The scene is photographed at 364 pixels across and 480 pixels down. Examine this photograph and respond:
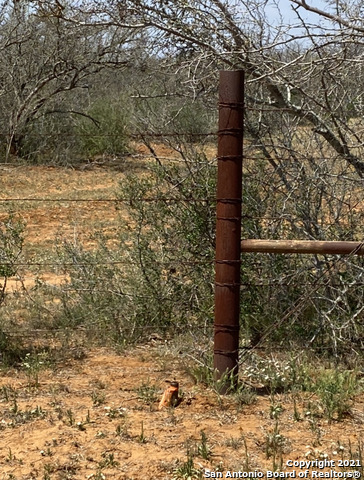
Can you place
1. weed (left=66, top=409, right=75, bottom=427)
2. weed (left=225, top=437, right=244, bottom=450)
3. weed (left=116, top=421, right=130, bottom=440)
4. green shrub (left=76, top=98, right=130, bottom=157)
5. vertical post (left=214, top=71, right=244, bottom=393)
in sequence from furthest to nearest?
green shrub (left=76, top=98, right=130, bottom=157) < vertical post (left=214, top=71, right=244, bottom=393) < weed (left=66, top=409, right=75, bottom=427) < weed (left=116, top=421, right=130, bottom=440) < weed (left=225, top=437, right=244, bottom=450)

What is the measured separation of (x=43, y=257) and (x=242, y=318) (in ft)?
13.8

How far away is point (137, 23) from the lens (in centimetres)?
585

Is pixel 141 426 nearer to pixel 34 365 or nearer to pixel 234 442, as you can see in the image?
pixel 234 442

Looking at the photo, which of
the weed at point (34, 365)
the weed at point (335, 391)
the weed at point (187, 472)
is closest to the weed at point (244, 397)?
the weed at point (335, 391)

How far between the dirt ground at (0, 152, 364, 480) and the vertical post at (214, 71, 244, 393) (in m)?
0.41

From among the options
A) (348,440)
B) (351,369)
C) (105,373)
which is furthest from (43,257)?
(348,440)

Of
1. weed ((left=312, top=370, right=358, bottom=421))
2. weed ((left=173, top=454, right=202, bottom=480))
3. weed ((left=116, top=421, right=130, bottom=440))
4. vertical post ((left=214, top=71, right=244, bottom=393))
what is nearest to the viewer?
weed ((left=173, top=454, right=202, bottom=480))

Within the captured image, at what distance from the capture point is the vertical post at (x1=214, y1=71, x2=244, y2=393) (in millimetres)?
4242

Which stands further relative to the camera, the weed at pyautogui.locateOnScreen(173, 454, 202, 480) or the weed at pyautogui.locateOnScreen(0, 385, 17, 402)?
the weed at pyautogui.locateOnScreen(0, 385, 17, 402)

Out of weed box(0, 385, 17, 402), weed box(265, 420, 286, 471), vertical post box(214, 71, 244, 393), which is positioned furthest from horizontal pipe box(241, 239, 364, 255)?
weed box(0, 385, 17, 402)

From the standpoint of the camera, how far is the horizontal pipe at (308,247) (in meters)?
4.14

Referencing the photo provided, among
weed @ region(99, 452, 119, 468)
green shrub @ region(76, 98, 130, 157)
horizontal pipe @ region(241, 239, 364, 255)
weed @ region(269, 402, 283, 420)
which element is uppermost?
green shrub @ region(76, 98, 130, 157)

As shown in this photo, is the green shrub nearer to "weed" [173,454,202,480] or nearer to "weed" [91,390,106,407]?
"weed" [91,390,106,407]

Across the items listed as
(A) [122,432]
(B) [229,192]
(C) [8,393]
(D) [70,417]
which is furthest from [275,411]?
(C) [8,393]
